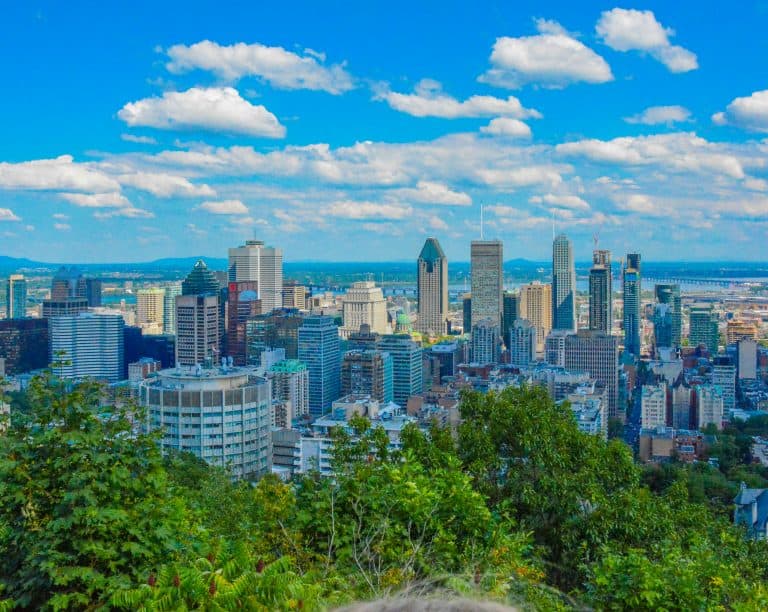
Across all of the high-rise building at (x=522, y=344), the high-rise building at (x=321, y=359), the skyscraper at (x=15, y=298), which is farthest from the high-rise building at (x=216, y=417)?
the skyscraper at (x=15, y=298)

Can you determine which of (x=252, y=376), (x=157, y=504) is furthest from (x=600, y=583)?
(x=252, y=376)

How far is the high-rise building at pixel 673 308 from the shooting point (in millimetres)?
50541

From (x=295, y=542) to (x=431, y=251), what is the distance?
219 feet

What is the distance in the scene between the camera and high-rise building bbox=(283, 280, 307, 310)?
6538 centimetres

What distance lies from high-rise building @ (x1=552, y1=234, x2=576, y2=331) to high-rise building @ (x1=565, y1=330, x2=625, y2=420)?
18.2m

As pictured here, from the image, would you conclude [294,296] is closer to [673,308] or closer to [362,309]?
[362,309]

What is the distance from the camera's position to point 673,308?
54.5 m

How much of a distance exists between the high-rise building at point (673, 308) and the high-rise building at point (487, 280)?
35.6 ft

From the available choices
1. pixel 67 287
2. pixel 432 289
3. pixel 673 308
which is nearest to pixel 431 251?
pixel 432 289

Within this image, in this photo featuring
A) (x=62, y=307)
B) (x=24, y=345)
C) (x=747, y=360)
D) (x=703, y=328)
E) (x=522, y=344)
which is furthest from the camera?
(x=703, y=328)

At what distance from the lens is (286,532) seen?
3.53 metres

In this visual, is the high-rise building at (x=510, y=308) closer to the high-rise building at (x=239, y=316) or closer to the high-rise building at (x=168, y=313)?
the high-rise building at (x=239, y=316)

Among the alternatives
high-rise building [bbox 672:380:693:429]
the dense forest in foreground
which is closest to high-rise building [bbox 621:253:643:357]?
high-rise building [bbox 672:380:693:429]

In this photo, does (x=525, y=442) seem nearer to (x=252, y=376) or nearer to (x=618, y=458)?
(x=618, y=458)
